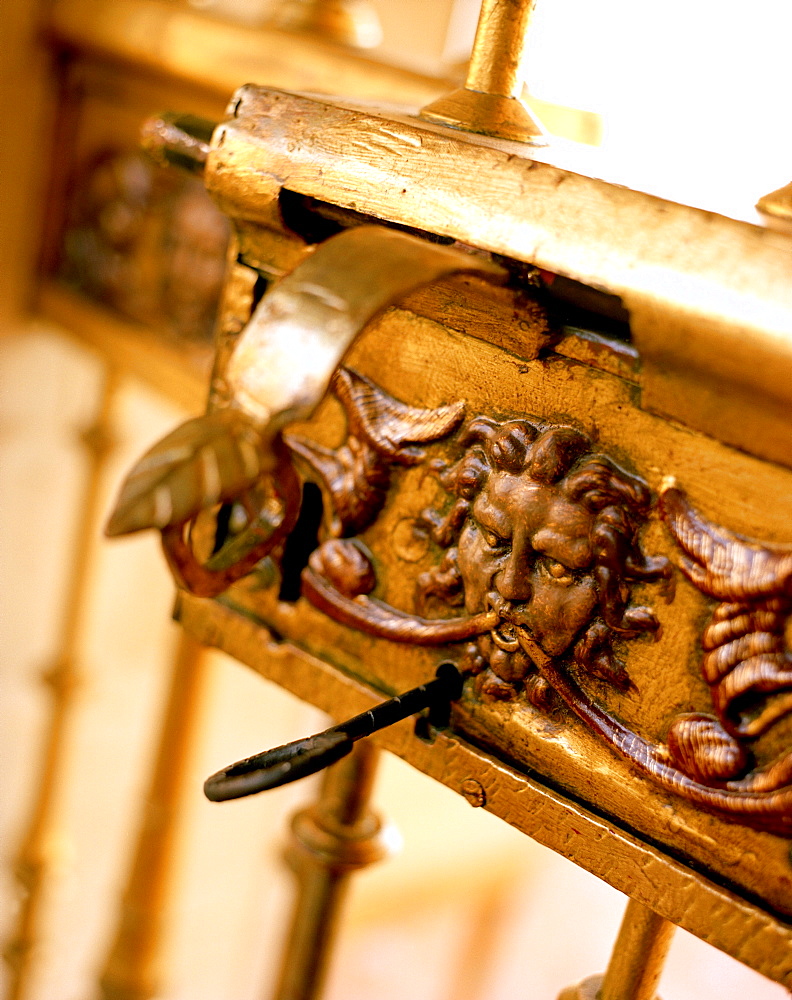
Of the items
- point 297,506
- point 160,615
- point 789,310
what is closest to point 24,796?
point 160,615

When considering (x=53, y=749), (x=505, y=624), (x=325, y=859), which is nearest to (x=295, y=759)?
(x=505, y=624)

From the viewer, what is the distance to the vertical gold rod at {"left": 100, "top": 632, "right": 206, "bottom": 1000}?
2.94 feet

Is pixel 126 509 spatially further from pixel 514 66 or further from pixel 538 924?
pixel 538 924

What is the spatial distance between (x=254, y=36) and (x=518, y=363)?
0.50 m

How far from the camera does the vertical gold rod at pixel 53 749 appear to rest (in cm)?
113

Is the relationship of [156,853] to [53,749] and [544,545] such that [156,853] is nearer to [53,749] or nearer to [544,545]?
[53,749]

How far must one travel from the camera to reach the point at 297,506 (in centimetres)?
35

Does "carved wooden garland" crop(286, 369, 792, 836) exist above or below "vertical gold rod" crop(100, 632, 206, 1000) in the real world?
above

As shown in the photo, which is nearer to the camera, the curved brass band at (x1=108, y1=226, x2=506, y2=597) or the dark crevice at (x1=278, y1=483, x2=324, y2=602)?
the curved brass band at (x1=108, y1=226, x2=506, y2=597)

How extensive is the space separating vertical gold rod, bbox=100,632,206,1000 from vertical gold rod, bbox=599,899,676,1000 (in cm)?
52

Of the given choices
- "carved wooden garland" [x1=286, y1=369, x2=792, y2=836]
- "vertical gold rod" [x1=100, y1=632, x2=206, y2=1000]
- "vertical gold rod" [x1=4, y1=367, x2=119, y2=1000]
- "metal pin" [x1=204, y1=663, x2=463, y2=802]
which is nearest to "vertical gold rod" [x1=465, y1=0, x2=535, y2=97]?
"carved wooden garland" [x1=286, y1=369, x2=792, y2=836]

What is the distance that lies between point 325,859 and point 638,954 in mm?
178

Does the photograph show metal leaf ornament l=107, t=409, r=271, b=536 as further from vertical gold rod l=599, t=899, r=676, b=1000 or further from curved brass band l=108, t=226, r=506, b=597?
vertical gold rod l=599, t=899, r=676, b=1000

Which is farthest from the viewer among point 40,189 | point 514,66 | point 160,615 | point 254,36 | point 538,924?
point 538,924
